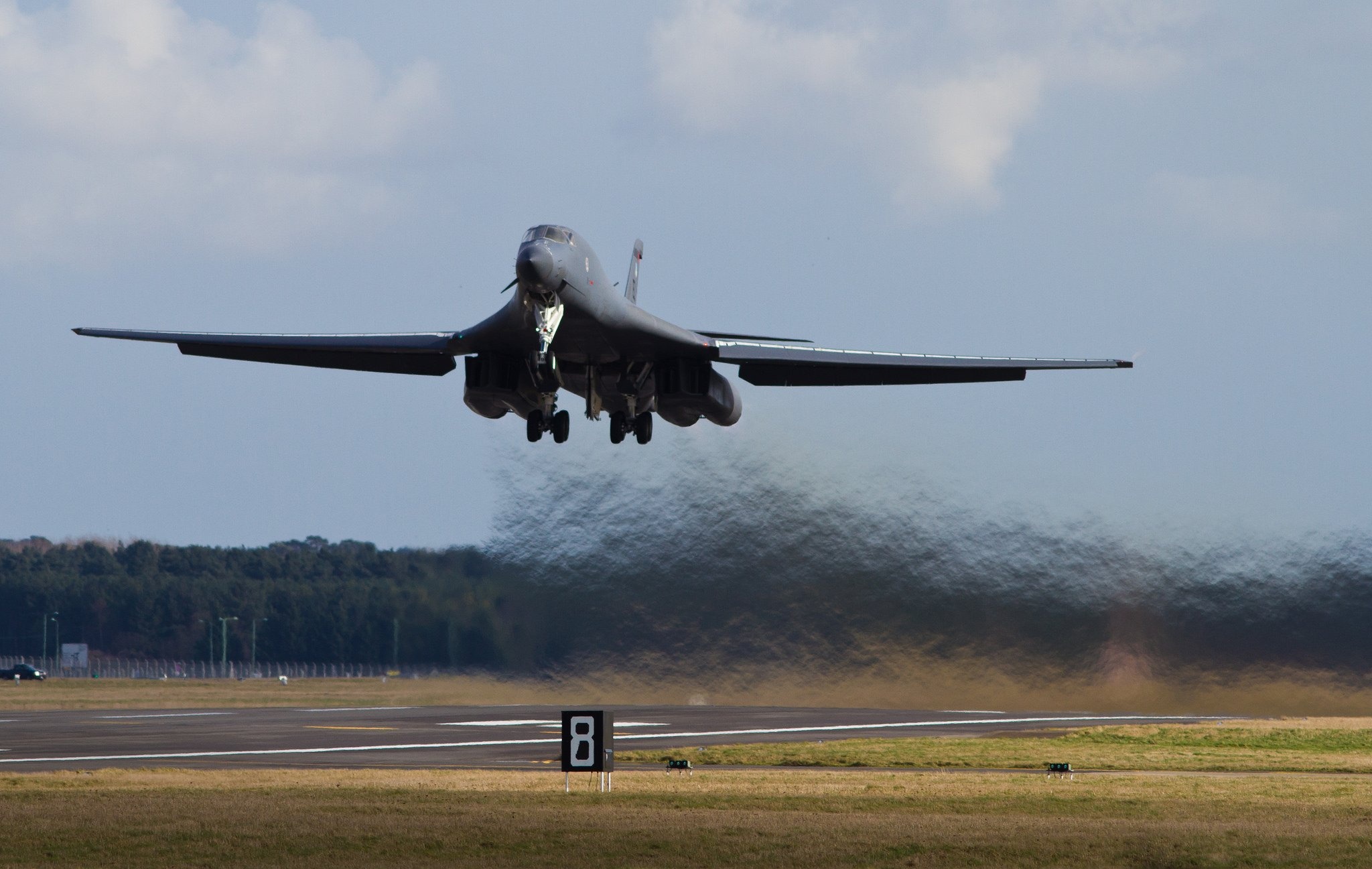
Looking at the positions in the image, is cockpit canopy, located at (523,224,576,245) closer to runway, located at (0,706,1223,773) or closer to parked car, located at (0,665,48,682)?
runway, located at (0,706,1223,773)

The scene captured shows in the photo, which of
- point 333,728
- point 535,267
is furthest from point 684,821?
point 333,728

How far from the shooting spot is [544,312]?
22.8m

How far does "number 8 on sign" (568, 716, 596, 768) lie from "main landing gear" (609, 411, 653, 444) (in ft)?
23.9

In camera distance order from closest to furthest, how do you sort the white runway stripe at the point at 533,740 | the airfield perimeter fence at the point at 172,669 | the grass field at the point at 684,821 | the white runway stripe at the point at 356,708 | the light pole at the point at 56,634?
the grass field at the point at 684,821 < the white runway stripe at the point at 533,740 < the white runway stripe at the point at 356,708 < the airfield perimeter fence at the point at 172,669 < the light pole at the point at 56,634

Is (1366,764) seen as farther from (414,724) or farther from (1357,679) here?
(414,724)

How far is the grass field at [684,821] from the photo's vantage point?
17.6 meters

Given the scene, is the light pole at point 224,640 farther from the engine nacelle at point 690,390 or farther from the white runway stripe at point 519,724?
the engine nacelle at point 690,390

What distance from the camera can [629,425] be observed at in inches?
1146

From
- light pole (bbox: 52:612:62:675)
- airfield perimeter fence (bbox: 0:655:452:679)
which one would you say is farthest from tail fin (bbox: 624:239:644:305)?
light pole (bbox: 52:612:62:675)

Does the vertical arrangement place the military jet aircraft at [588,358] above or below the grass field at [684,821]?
above

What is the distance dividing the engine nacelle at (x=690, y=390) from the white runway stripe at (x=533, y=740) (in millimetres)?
12475

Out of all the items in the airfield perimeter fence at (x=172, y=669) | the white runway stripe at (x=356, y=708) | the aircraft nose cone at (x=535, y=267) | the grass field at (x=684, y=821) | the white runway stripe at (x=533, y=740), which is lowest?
the airfield perimeter fence at (x=172, y=669)

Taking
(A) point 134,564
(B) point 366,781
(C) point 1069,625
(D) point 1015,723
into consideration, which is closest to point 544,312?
(B) point 366,781

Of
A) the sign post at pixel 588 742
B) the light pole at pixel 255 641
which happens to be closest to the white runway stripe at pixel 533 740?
the sign post at pixel 588 742
